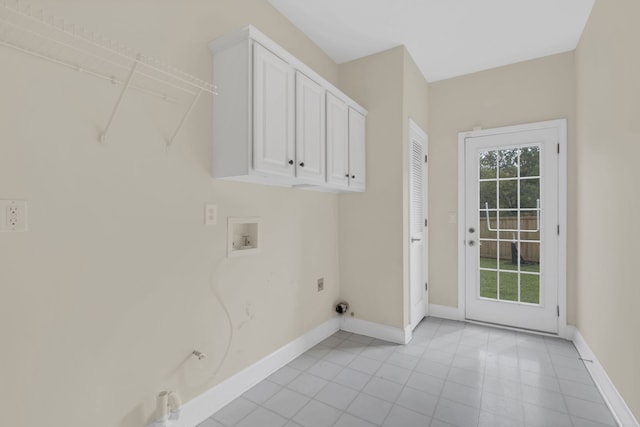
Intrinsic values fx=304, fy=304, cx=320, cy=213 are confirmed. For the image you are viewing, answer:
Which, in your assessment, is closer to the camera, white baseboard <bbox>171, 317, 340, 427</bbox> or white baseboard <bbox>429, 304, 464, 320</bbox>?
white baseboard <bbox>171, 317, 340, 427</bbox>

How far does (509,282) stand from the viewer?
127 inches

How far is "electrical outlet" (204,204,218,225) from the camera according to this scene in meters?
1.80

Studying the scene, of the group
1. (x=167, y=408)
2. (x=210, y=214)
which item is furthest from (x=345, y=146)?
(x=167, y=408)

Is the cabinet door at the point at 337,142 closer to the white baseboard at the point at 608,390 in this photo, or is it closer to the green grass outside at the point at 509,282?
the green grass outside at the point at 509,282

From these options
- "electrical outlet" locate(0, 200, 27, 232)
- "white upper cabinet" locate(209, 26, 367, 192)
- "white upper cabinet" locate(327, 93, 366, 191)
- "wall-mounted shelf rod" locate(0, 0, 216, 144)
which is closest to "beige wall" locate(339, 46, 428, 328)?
"white upper cabinet" locate(327, 93, 366, 191)

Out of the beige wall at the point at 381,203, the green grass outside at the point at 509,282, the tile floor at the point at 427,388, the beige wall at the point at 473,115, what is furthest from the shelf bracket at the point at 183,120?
the green grass outside at the point at 509,282

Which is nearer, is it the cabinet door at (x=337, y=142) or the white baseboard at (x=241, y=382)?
the white baseboard at (x=241, y=382)

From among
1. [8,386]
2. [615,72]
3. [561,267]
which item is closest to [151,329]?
[8,386]

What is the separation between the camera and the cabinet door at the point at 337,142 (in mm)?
2438

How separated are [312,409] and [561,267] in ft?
8.95

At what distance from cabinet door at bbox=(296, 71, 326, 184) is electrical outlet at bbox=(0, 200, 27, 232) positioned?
135 cm

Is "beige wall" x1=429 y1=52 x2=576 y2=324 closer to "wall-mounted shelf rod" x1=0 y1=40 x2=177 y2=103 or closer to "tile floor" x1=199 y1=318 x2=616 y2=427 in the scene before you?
"tile floor" x1=199 y1=318 x2=616 y2=427

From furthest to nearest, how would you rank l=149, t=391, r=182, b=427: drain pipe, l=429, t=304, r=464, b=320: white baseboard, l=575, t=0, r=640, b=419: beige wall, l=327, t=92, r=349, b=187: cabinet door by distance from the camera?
l=429, t=304, r=464, b=320: white baseboard < l=327, t=92, r=349, b=187: cabinet door < l=575, t=0, r=640, b=419: beige wall < l=149, t=391, r=182, b=427: drain pipe

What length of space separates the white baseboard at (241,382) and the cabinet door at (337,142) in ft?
4.55
